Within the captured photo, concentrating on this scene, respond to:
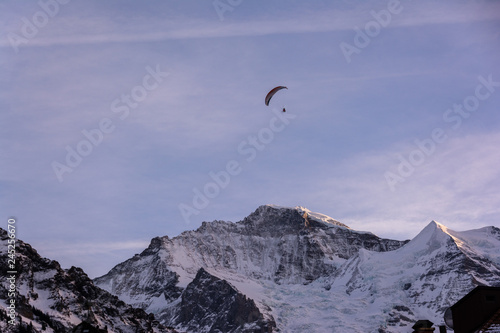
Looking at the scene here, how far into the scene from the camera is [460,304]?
3324 inches

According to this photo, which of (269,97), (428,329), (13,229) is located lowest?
(428,329)

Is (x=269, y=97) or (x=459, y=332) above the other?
(x=269, y=97)

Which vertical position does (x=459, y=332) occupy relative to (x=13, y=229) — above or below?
below

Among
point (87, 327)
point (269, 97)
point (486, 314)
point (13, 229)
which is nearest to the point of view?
point (486, 314)

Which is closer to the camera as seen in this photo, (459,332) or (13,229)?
(459,332)

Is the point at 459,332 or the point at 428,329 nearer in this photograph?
the point at 428,329

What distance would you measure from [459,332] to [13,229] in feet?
243

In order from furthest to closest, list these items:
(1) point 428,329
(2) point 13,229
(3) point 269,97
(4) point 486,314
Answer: (3) point 269,97 → (2) point 13,229 → (4) point 486,314 → (1) point 428,329

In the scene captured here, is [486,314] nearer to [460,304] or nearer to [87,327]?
[460,304]

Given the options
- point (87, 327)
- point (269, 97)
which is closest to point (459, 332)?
point (87, 327)

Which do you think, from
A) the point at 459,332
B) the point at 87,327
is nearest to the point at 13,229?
the point at 87,327

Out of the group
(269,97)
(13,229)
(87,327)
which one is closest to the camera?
(87,327)

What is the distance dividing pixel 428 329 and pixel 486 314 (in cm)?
1492

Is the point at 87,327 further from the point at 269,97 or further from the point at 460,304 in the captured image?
the point at 269,97
